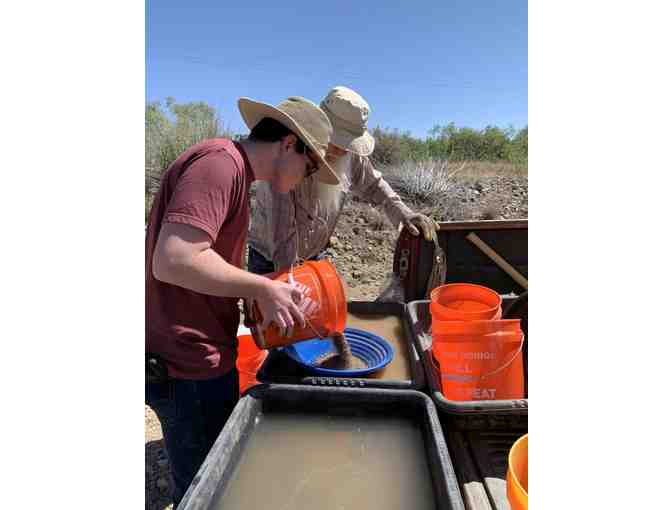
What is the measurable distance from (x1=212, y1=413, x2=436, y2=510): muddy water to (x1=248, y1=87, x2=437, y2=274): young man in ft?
4.31

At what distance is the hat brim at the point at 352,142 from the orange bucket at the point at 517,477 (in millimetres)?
2000

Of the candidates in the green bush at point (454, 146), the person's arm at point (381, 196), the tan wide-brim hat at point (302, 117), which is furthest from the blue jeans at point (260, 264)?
the green bush at point (454, 146)

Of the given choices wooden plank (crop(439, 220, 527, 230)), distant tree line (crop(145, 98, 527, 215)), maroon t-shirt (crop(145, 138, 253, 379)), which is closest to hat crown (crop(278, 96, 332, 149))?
maroon t-shirt (crop(145, 138, 253, 379))

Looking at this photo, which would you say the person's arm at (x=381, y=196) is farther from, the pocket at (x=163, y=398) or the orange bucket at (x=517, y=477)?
the orange bucket at (x=517, y=477)

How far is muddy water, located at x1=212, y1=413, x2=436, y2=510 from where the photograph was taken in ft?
4.08

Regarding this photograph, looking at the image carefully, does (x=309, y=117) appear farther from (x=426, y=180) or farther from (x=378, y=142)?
(x=378, y=142)

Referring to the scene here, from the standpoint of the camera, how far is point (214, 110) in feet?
39.7

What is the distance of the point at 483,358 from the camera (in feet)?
5.03

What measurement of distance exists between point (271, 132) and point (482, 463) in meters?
1.26

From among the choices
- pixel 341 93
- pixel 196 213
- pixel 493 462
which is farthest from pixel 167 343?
pixel 341 93

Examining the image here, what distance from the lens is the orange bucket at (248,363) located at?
86.9 inches

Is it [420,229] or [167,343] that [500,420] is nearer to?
[167,343]

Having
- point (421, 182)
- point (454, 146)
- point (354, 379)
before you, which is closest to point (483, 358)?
point (354, 379)

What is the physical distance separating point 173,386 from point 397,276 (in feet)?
7.20
